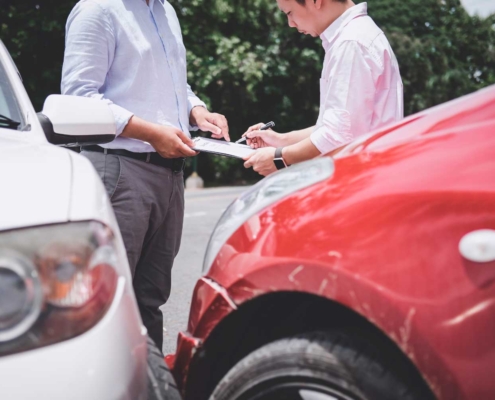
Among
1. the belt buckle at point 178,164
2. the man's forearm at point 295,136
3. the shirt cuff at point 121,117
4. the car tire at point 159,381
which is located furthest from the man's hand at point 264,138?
the car tire at point 159,381

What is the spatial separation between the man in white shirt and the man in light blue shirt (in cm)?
45

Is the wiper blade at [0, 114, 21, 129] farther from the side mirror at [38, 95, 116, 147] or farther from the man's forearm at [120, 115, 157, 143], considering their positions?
the man's forearm at [120, 115, 157, 143]

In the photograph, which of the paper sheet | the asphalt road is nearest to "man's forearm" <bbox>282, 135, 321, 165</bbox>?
the paper sheet

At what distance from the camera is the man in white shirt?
7.50 feet

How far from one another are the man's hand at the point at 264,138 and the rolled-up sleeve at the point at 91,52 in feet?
1.80

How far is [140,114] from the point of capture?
8.88ft

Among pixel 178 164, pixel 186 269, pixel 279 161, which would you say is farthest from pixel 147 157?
pixel 186 269

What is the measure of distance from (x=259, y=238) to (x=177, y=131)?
40.5 inches

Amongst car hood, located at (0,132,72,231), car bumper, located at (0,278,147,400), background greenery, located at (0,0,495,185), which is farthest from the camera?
background greenery, located at (0,0,495,185)

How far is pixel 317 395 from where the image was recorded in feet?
5.08

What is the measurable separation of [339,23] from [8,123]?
3.88 ft

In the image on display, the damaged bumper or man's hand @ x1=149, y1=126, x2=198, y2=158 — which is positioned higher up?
man's hand @ x1=149, y1=126, x2=198, y2=158

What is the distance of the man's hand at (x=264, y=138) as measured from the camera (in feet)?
9.13

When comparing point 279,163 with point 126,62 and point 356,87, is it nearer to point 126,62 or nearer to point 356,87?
point 356,87
